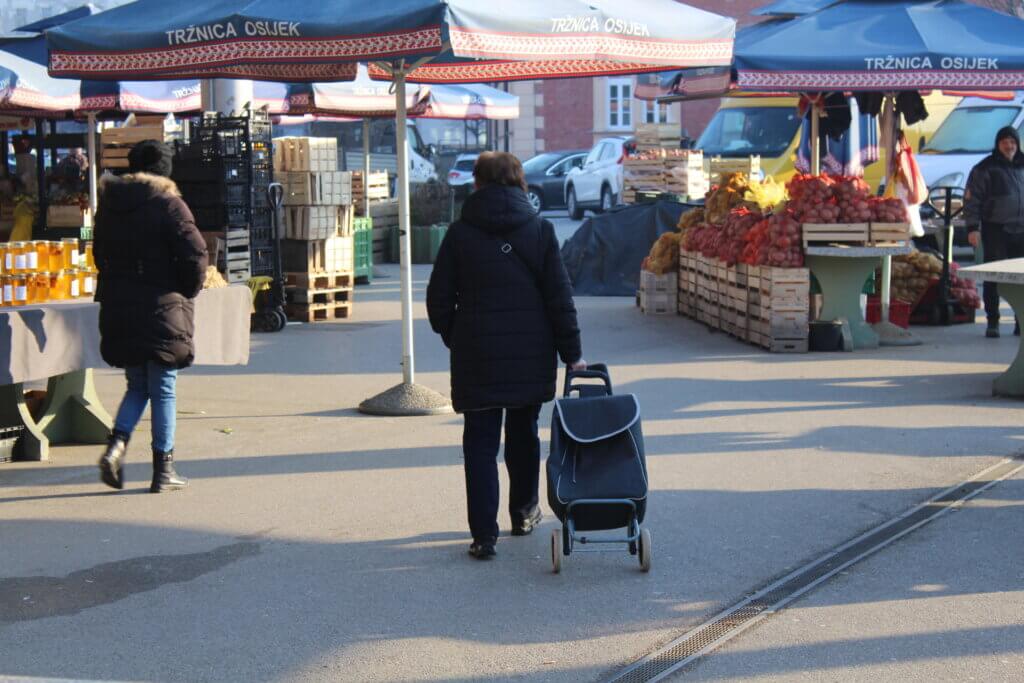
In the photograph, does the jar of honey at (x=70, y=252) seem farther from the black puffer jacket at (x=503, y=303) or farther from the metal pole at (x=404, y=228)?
the black puffer jacket at (x=503, y=303)

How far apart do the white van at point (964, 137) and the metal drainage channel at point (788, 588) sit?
15178 millimetres

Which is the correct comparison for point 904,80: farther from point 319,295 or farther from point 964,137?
point 964,137

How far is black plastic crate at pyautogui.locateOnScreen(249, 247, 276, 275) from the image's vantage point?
1497 centimetres

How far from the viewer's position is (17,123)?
803 inches

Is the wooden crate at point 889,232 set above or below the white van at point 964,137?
below

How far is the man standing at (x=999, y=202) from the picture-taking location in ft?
44.8

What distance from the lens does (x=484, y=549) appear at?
21.9 feet

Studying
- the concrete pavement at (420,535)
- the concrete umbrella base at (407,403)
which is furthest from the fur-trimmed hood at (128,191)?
the concrete umbrella base at (407,403)

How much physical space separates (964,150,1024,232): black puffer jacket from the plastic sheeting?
528cm

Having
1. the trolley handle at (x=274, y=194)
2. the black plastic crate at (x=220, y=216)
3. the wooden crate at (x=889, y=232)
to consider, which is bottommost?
the wooden crate at (x=889, y=232)

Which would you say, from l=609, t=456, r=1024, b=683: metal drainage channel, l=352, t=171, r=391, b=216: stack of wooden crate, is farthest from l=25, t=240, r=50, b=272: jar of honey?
l=352, t=171, r=391, b=216: stack of wooden crate

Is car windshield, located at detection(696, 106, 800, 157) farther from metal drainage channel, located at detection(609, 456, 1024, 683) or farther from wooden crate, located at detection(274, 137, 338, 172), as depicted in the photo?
metal drainage channel, located at detection(609, 456, 1024, 683)

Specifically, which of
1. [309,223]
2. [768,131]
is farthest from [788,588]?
[768,131]

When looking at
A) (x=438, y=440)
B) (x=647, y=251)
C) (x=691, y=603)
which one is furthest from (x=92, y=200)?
(x=691, y=603)
